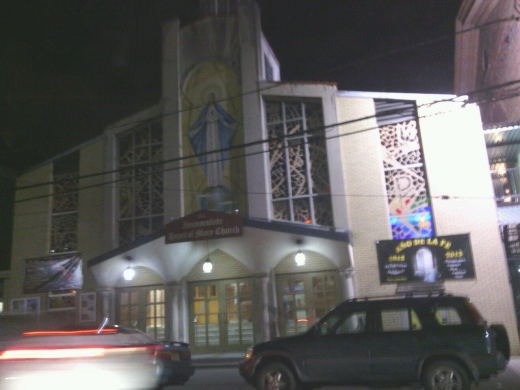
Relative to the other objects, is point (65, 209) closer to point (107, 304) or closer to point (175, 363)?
point (107, 304)

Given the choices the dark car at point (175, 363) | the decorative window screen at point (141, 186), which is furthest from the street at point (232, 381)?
the decorative window screen at point (141, 186)

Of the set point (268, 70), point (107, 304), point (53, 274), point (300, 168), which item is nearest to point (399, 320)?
point (300, 168)

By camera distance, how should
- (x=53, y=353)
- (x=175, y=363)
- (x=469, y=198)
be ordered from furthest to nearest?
(x=469, y=198), (x=175, y=363), (x=53, y=353)

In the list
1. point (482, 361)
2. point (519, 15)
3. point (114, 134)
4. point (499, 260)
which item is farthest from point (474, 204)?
point (114, 134)

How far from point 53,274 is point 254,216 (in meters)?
7.93

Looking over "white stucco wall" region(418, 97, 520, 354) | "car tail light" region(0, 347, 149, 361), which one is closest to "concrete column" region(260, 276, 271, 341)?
"white stucco wall" region(418, 97, 520, 354)

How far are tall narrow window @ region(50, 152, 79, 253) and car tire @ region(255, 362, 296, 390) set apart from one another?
12.1 m

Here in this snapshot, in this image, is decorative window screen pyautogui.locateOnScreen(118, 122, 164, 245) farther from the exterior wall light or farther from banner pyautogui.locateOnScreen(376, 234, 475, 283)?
banner pyautogui.locateOnScreen(376, 234, 475, 283)

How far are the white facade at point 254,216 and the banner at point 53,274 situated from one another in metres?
0.29

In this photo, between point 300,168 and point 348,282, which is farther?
point 300,168

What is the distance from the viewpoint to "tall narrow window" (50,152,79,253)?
62.3ft

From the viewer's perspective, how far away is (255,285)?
16.0 m

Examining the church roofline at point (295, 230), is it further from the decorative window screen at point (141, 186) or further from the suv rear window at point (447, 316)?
the suv rear window at point (447, 316)

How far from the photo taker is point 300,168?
17.0 m
